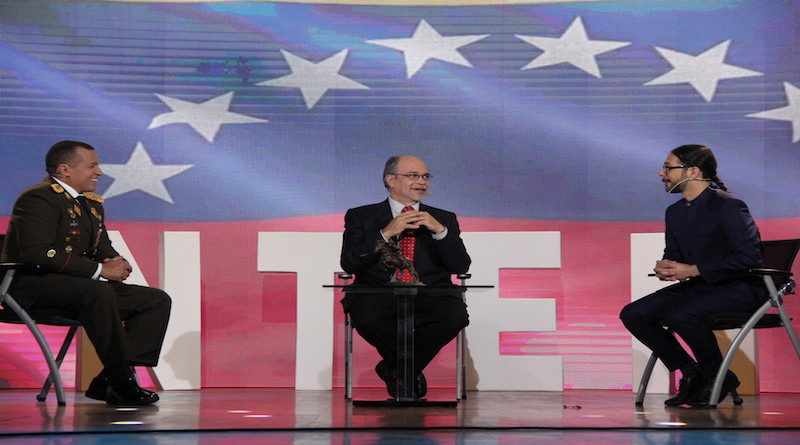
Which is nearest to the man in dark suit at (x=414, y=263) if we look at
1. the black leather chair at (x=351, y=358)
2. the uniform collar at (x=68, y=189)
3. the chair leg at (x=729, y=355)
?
the black leather chair at (x=351, y=358)

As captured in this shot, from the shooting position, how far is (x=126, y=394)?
4.46 m

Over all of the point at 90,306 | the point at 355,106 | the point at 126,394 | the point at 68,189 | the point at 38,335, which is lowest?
the point at 126,394

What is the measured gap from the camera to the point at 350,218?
497 cm

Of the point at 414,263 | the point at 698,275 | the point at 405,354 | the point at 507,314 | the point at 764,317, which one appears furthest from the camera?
the point at 507,314

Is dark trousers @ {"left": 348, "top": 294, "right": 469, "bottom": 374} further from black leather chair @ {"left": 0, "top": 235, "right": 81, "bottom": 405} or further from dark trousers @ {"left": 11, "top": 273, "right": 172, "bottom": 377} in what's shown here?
black leather chair @ {"left": 0, "top": 235, "right": 81, "bottom": 405}

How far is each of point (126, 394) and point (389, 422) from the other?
139 centimetres

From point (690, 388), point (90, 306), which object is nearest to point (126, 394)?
point (90, 306)

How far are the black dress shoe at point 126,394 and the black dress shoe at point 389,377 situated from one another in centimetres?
105

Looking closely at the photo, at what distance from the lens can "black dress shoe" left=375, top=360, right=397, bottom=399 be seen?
461cm

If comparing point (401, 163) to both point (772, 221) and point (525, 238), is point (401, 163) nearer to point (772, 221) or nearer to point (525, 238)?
point (525, 238)

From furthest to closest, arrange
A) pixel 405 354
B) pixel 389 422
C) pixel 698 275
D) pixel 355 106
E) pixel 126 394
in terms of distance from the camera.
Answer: pixel 355 106
pixel 698 275
pixel 126 394
pixel 405 354
pixel 389 422

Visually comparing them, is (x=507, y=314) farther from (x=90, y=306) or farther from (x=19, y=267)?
(x=19, y=267)

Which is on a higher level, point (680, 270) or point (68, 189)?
point (68, 189)

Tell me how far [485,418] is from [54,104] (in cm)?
345
